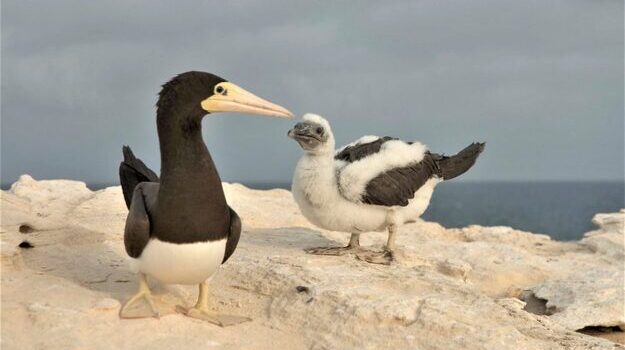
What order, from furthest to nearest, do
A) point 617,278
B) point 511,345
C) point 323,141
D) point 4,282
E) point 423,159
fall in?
1. point 617,278
2. point 423,159
3. point 323,141
4. point 4,282
5. point 511,345

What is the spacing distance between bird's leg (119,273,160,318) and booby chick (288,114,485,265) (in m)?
2.50

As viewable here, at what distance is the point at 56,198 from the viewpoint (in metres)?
10.9

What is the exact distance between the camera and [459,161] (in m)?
8.23

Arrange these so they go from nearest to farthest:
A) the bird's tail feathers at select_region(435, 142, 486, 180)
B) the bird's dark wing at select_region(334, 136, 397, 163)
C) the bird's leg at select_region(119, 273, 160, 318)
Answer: the bird's leg at select_region(119, 273, 160, 318), the bird's dark wing at select_region(334, 136, 397, 163), the bird's tail feathers at select_region(435, 142, 486, 180)

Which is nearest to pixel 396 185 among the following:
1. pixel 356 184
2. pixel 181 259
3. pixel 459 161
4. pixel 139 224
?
pixel 356 184

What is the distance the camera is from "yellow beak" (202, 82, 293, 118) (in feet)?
15.4

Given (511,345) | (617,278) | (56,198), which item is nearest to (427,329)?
(511,345)

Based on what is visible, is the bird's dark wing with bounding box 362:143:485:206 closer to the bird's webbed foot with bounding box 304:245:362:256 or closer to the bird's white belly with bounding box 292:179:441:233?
the bird's white belly with bounding box 292:179:441:233

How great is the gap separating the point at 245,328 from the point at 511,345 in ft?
6.61

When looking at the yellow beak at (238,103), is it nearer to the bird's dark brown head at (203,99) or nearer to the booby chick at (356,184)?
the bird's dark brown head at (203,99)

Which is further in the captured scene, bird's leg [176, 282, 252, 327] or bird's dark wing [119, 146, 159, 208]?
bird's dark wing [119, 146, 159, 208]

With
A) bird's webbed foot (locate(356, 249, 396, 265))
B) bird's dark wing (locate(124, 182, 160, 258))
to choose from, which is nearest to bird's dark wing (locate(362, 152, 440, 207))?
bird's webbed foot (locate(356, 249, 396, 265))

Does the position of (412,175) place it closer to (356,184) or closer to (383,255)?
(356,184)

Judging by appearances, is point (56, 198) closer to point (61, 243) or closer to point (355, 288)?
point (61, 243)
